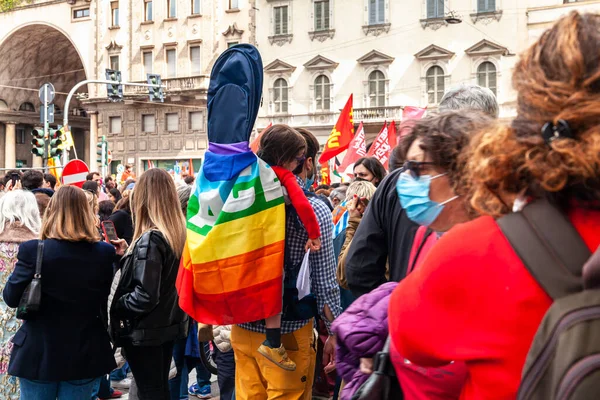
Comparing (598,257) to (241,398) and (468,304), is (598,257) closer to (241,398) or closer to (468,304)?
(468,304)

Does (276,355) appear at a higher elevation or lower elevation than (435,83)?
lower

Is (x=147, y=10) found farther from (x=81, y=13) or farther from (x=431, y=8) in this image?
(x=431, y=8)

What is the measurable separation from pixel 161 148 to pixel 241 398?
38.4 m

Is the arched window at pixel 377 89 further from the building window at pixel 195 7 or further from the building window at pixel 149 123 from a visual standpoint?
the building window at pixel 149 123

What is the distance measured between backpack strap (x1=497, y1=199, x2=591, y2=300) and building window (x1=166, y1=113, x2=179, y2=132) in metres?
40.6

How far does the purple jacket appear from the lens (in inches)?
84.4

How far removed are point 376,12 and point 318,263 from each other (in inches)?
1337

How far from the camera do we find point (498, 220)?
148 cm

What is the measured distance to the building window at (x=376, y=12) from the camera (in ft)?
119

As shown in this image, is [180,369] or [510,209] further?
[180,369]

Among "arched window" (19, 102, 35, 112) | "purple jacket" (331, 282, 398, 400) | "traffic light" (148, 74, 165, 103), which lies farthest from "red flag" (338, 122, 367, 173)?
"arched window" (19, 102, 35, 112)

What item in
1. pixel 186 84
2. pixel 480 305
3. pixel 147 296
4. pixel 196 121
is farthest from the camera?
pixel 196 121

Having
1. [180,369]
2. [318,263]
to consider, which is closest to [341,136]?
[180,369]

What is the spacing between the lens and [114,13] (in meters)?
43.7
